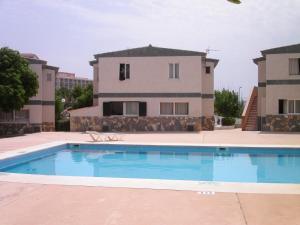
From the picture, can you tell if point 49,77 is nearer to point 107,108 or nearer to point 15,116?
point 15,116

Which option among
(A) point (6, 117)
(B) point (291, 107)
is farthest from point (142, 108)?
(B) point (291, 107)

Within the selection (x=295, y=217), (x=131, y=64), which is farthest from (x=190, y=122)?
(x=295, y=217)

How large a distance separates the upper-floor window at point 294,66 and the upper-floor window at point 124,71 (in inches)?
448

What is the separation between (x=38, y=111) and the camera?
90.9 ft

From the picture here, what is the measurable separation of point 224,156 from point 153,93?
11934 mm

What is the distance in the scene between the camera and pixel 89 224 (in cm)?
570

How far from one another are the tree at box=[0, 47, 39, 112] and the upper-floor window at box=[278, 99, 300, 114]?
16613 millimetres

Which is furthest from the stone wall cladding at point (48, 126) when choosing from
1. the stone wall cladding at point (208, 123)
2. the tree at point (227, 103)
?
the tree at point (227, 103)

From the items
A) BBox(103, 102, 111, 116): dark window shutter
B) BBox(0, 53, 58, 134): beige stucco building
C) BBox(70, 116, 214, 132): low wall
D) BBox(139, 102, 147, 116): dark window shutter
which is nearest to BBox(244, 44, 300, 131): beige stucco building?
BBox(70, 116, 214, 132): low wall

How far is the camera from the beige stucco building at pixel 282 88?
25.8m

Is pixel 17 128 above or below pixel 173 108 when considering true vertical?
below

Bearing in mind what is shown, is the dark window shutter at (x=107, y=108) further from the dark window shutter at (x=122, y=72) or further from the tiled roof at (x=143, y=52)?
the tiled roof at (x=143, y=52)

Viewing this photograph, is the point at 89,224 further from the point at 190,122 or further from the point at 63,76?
the point at 63,76

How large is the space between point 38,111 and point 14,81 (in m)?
5.43
